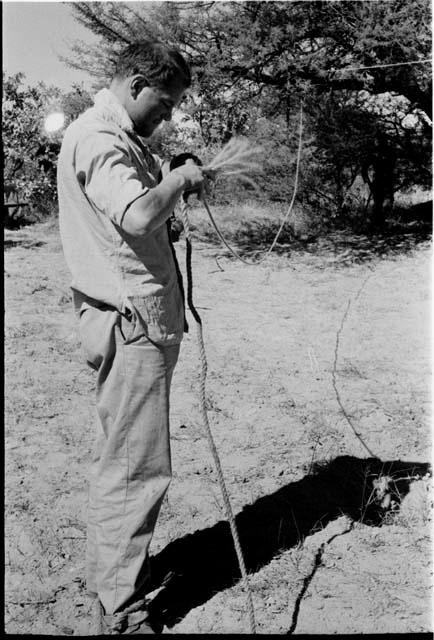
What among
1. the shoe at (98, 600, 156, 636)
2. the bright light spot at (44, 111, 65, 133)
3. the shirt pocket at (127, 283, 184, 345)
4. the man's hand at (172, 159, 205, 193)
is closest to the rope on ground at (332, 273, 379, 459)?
the shoe at (98, 600, 156, 636)

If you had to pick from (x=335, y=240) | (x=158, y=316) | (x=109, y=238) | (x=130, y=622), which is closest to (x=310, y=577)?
(x=130, y=622)

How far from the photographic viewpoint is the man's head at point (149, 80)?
1.75 metres

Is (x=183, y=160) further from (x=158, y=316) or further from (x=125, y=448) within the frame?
(x=125, y=448)

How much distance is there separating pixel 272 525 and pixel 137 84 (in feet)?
5.92

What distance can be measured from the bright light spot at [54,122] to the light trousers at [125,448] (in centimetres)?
780

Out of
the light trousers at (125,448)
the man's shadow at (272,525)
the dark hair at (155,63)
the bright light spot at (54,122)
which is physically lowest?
the man's shadow at (272,525)

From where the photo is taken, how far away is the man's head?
175 cm

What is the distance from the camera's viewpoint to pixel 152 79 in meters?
1.76

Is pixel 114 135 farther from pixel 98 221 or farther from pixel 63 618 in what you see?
pixel 63 618

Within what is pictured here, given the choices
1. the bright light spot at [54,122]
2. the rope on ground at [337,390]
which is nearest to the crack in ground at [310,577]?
the rope on ground at [337,390]

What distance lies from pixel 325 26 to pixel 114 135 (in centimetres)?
770

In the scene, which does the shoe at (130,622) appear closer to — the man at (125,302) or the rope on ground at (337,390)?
the man at (125,302)

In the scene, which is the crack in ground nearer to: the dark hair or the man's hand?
the man's hand

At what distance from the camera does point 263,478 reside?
314 cm
